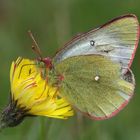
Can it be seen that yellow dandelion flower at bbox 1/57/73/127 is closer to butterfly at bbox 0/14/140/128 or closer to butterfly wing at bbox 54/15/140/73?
butterfly at bbox 0/14/140/128

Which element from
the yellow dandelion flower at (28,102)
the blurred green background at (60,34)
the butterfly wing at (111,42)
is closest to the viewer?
the yellow dandelion flower at (28,102)

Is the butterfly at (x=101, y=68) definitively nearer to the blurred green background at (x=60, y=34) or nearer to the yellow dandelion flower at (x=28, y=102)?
the yellow dandelion flower at (x=28, y=102)

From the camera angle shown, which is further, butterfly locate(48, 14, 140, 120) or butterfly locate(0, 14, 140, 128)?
butterfly locate(48, 14, 140, 120)

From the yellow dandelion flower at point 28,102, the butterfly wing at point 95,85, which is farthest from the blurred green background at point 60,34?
the yellow dandelion flower at point 28,102

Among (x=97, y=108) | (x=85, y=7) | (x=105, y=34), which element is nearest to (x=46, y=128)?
(x=97, y=108)

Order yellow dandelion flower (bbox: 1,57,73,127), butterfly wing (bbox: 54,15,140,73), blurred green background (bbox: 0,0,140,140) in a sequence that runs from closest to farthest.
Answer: yellow dandelion flower (bbox: 1,57,73,127) < butterfly wing (bbox: 54,15,140,73) < blurred green background (bbox: 0,0,140,140)

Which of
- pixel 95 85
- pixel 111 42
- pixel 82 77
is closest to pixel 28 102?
pixel 82 77

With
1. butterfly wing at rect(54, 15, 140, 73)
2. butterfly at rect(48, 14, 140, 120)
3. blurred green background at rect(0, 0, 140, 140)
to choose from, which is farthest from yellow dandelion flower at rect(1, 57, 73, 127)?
blurred green background at rect(0, 0, 140, 140)
